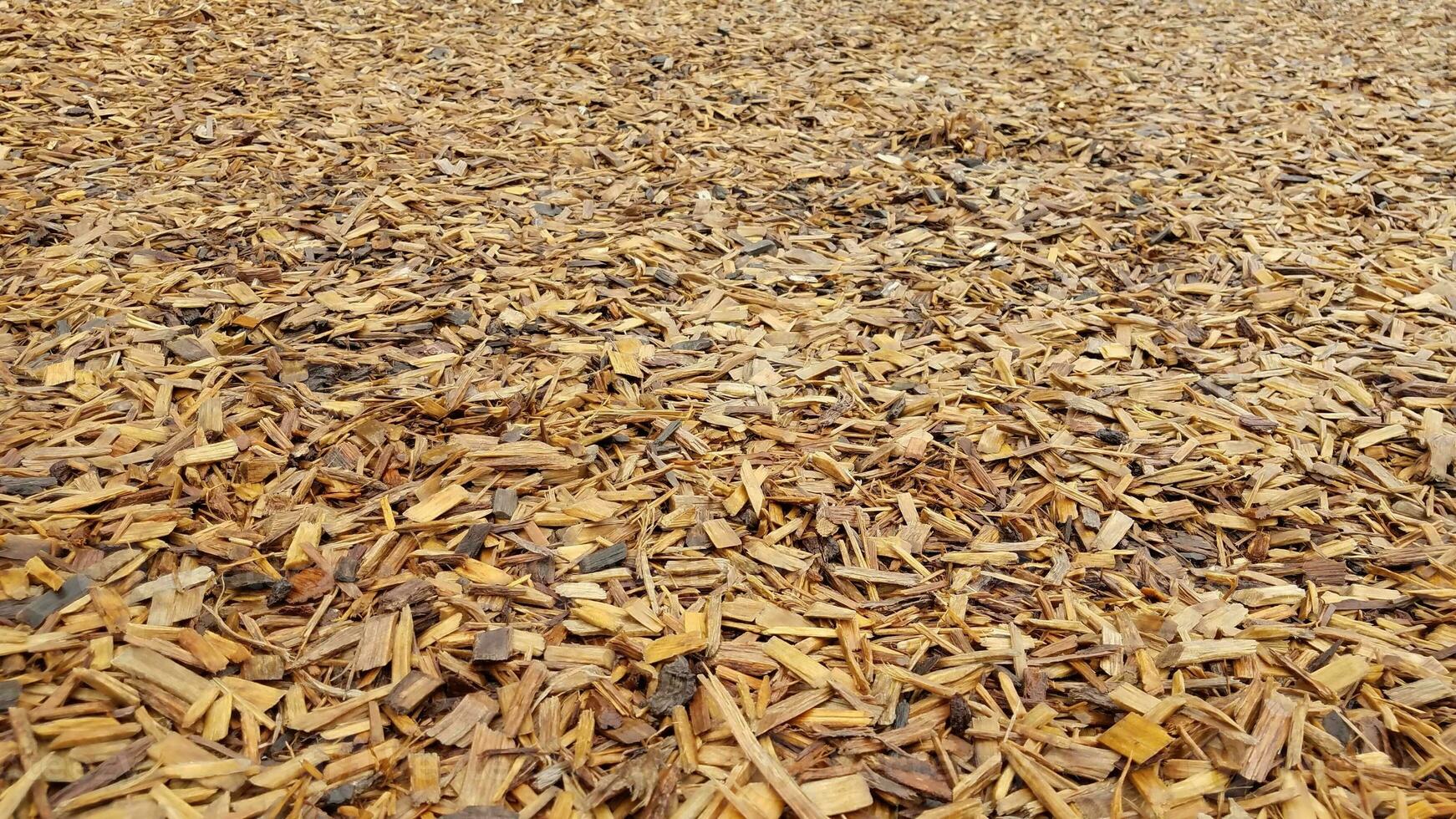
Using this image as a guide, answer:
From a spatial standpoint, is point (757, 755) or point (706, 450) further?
point (706, 450)

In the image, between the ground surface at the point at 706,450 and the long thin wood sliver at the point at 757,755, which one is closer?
the long thin wood sliver at the point at 757,755

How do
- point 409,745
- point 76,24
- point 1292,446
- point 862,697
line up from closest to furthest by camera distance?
1. point 409,745
2. point 862,697
3. point 1292,446
4. point 76,24

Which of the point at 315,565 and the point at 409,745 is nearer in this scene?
the point at 409,745

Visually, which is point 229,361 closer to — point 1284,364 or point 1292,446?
point 1292,446

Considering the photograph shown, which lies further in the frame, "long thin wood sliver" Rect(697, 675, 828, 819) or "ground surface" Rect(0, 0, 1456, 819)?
"ground surface" Rect(0, 0, 1456, 819)

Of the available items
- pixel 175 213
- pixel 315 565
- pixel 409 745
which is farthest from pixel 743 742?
pixel 175 213

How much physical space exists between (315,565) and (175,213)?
7.48 feet

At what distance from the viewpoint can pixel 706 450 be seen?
268cm

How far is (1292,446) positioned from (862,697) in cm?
170

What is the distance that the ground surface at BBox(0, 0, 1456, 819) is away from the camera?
1.84m

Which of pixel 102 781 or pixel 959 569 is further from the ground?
pixel 102 781

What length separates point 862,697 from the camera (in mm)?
1974

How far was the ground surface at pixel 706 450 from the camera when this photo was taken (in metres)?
1.84

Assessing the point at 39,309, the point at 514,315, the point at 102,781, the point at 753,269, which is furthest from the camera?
the point at 753,269
